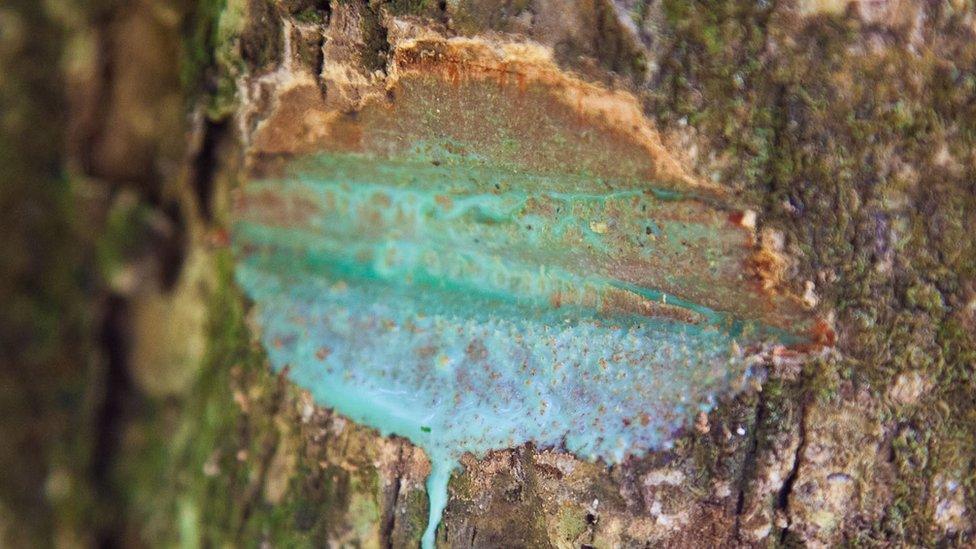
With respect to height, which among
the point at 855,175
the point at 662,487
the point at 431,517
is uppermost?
the point at 855,175

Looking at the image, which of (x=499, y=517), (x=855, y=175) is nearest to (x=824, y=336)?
(x=855, y=175)

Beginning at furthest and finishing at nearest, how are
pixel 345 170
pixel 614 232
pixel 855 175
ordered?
pixel 345 170 < pixel 614 232 < pixel 855 175

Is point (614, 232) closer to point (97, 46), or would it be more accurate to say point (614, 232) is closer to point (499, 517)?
point (499, 517)

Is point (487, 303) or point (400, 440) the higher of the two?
point (487, 303)
